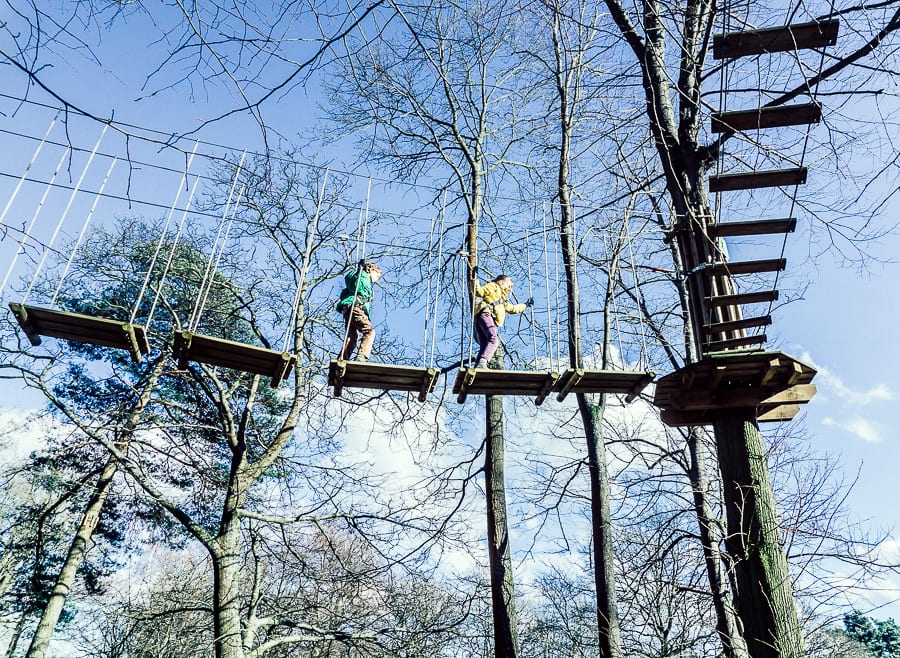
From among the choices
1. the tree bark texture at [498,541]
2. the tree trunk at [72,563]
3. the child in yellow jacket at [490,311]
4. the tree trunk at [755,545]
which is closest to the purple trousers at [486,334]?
the child in yellow jacket at [490,311]

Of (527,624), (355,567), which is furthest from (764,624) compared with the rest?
(527,624)

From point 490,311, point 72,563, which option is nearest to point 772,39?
point 490,311

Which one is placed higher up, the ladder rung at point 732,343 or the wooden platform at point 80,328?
the ladder rung at point 732,343

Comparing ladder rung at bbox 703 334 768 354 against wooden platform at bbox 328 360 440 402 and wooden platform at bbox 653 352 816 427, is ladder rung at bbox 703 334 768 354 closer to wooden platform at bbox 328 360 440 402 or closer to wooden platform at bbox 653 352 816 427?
wooden platform at bbox 653 352 816 427

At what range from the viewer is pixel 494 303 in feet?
20.2

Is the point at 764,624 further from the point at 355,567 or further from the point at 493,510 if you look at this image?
the point at 355,567

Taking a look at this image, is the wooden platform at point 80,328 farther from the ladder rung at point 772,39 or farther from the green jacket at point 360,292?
the ladder rung at point 772,39

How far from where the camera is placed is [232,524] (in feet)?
27.2

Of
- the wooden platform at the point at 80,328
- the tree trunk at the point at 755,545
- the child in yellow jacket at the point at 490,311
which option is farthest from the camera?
the child in yellow jacket at the point at 490,311

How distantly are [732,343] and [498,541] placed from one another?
3.70m

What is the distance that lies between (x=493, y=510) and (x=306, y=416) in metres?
3.92

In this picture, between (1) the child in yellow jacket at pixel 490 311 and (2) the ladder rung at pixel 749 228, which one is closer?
(2) the ladder rung at pixel 749 228

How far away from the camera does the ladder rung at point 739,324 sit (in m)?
4.05

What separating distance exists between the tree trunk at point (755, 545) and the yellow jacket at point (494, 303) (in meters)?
2.52
